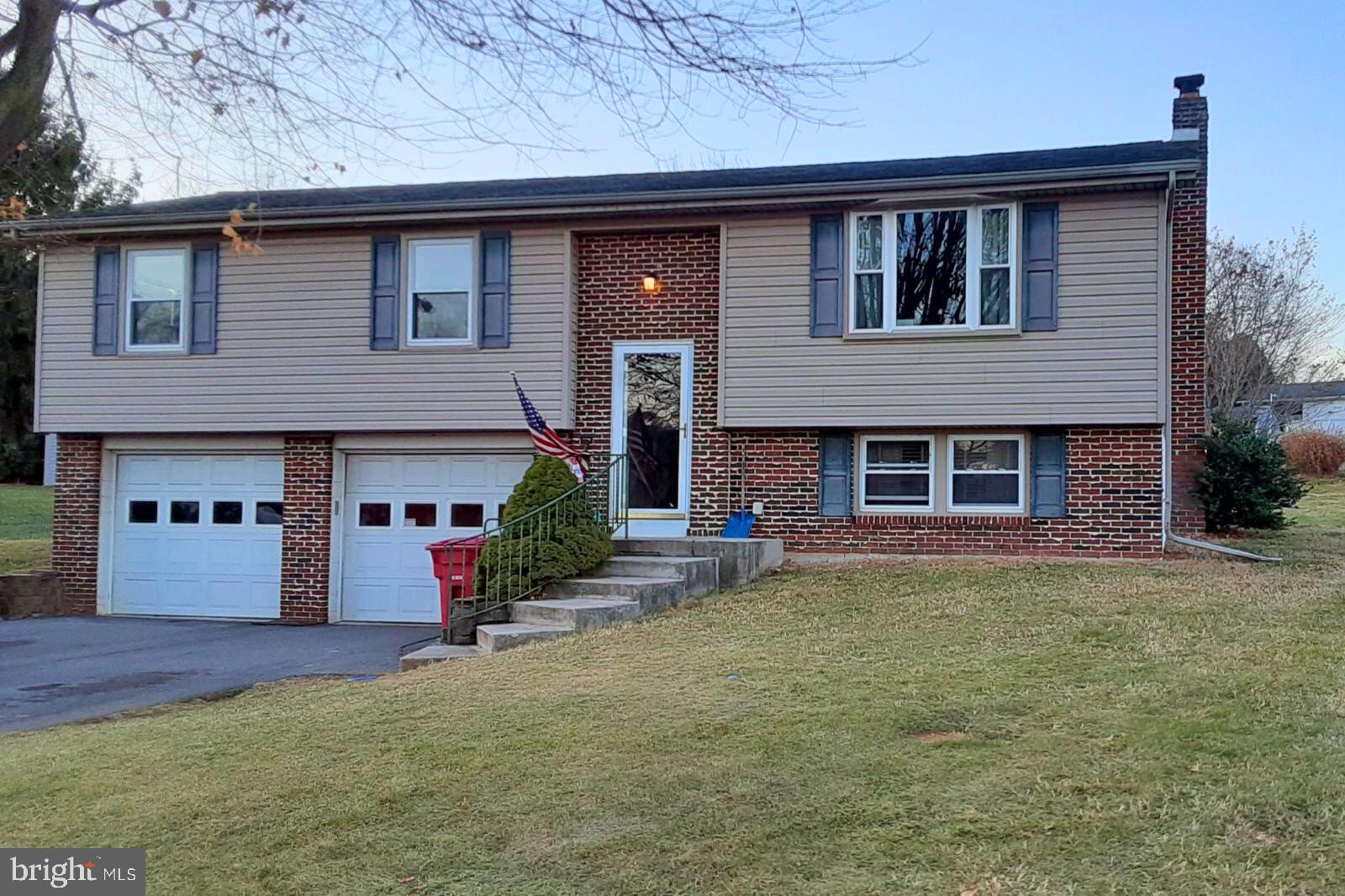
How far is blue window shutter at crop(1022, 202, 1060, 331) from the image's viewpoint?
11.4 m

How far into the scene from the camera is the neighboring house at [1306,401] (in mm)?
28625

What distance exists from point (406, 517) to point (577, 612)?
5197 mm

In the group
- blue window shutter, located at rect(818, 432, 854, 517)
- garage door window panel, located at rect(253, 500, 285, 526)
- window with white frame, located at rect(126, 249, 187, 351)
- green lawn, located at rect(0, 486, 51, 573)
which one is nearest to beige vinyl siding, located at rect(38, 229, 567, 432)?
window with white frame, located at rect(126, 249, 187, 351)

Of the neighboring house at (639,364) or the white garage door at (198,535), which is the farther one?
the white garage door at (198,535)

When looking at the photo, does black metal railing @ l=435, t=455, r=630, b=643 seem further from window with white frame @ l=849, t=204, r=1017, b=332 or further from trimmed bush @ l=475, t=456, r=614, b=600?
window with white frame @ l=849, t=204, r=1017, b=332

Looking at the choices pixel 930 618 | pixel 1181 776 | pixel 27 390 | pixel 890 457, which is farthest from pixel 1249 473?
pixel 27 390

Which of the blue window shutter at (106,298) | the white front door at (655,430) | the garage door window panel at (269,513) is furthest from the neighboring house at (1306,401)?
the blue window shutter at (106,298)

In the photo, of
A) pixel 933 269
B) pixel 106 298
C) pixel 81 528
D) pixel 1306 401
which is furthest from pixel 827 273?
pixel 1306 401

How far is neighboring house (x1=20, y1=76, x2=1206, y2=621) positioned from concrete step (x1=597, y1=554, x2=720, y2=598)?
5.67 ft

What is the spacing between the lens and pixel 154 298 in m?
13.7

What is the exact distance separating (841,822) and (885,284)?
857 centimetres

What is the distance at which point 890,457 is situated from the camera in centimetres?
1202

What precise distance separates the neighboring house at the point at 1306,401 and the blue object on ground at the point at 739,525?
20.7m

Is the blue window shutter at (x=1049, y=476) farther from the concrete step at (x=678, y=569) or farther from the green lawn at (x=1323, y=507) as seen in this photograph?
the green lawn at (x=1323, y=507)
